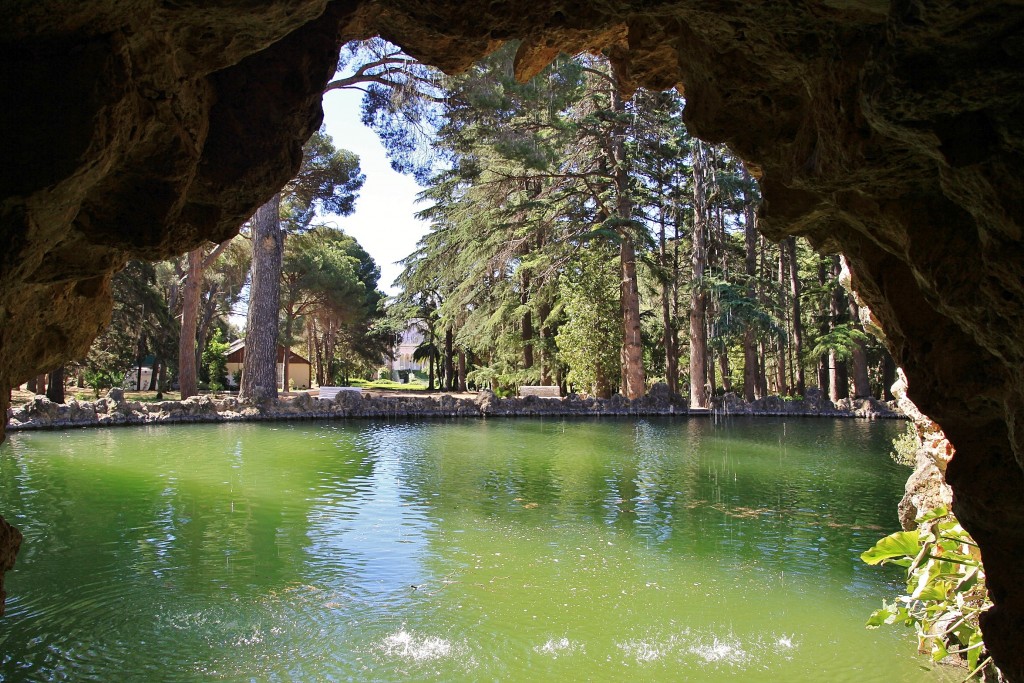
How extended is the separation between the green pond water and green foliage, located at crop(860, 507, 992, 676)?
236 millimetres

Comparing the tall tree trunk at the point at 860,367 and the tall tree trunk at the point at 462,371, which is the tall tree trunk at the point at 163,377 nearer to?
the tall tree trunk at the point at 462,371

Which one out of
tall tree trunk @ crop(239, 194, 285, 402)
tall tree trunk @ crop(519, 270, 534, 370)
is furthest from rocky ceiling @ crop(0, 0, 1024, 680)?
tall tree trunk @ crop(519, 270, 534, 370)

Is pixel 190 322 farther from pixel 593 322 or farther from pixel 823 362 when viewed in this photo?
pixel 823 362

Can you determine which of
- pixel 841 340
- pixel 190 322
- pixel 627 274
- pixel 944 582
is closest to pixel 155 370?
pixel 190 322

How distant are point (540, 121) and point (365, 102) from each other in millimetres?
4730

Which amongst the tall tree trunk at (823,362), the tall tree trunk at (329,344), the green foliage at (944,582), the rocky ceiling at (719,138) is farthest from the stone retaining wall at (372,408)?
the tall tree trunk at (329,344)

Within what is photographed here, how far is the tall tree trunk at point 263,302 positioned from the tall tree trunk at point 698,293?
39.9 ft

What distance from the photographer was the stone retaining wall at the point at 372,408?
15.1 metres

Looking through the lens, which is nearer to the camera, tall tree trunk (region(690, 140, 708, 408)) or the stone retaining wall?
the stone retaining wall

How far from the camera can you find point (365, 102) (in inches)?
618

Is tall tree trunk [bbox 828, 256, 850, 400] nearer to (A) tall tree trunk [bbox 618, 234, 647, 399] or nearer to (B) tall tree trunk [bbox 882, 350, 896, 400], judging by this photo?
(B) tall tree trunk [bbox 882, 350, 896, 400]

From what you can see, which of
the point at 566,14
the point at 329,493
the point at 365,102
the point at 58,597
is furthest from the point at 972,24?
the point at 365,102

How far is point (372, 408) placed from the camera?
760 inches

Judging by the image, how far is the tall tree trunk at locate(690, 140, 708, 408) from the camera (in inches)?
851
